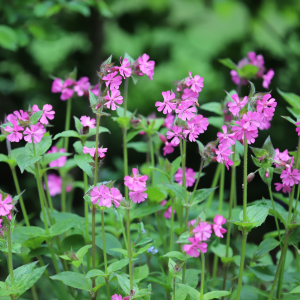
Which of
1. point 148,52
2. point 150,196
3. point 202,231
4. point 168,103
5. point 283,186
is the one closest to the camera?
point 202,231

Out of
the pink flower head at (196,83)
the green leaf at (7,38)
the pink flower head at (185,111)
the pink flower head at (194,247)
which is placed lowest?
the pink flower head at (194,247)

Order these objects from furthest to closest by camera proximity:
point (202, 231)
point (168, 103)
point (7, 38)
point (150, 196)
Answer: point (7, 38) → point (150, 196) → point (168, 103) → point (202, 231)

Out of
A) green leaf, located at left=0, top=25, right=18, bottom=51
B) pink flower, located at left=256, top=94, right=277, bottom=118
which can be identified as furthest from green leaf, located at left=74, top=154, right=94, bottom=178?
green leaf, located at left=0, top=25, right=18, bottom=51

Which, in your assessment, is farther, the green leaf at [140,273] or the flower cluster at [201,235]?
the green leaf at [140,273]

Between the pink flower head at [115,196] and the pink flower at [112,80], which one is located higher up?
the pink flower at [112,80]

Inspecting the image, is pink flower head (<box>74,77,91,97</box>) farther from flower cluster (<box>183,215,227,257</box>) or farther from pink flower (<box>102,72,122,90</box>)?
flower cluster (<box>183,215,227,257</box>)

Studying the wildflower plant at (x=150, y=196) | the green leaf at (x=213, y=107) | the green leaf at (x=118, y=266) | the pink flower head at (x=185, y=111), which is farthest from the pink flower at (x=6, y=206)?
the green leaf at (x=213, y=107)

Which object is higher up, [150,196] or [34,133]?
[34,133]

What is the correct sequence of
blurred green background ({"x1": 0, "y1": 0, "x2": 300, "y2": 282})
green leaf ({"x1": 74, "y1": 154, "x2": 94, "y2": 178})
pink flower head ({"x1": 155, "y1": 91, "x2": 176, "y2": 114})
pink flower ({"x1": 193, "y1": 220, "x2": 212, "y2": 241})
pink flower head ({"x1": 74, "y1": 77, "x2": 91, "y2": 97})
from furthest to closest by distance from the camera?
blurred green background ({"x1": 0, "y1": 0, "x2": 300, "y2": 282})
pink flower head ({"x1": 74, "y1": 77, "x2": 91, "y2": 97})
green leaf ({"x1": 74, "y1": 154, "x2": 94, "y2": 178})
pink flower head ({"x1": 155, "y1": 91, "x2": 176, "y2": 114})
pink flower ({"x1": 193, "y1": 220, "x2": 212, "y2": 241})

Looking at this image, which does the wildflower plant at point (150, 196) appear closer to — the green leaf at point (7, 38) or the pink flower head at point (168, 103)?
the pink flower head at point (168, 103)

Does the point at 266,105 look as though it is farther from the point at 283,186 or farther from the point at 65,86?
the point at 65,86

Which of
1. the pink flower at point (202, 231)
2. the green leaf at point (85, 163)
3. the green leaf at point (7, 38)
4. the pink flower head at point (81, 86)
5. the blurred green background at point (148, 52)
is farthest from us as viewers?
the blurred green background at point (148, 52)

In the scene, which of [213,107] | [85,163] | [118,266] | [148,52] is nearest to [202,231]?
[118,266]

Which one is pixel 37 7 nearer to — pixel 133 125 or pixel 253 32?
pixel 133 125
